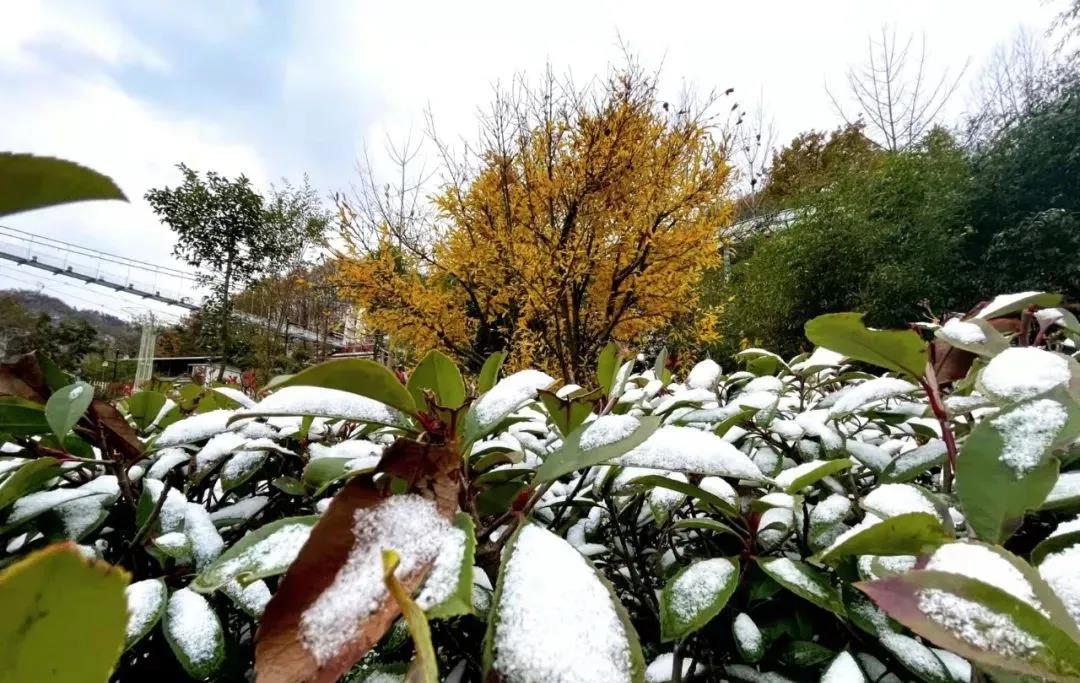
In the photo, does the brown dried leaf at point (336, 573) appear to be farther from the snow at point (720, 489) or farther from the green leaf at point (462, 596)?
the snow at point (720, 489)

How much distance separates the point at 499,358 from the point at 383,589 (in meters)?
0.46

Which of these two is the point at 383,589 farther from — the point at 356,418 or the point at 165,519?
the point at 165,519

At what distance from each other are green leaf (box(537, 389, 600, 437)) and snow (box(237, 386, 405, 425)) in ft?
0.48

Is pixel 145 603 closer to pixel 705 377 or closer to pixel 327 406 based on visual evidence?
pixel 327 406

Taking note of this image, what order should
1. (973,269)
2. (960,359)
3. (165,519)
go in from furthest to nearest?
1. (973,269)
2. (960,359)
3. (165,519)

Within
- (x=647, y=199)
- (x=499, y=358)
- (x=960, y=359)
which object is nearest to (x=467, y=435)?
(x=499, y=358)

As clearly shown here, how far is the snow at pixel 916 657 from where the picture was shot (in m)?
0.35

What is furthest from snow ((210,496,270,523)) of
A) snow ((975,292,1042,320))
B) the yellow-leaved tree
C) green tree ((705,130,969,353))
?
green tree ((705,130,969,353))

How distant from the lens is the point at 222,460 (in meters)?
0.59

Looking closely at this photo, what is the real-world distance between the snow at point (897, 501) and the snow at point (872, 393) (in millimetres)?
182

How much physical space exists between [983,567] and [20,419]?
73 centimetres

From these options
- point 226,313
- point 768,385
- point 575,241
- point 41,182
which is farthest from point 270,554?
point 226,313

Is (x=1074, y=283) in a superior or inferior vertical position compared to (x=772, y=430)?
inferior

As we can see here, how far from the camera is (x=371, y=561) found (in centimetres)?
26
